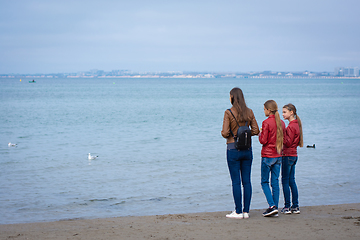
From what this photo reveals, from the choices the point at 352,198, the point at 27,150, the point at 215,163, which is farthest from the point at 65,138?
the point at 352,198

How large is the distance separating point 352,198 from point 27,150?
13151 millimetres

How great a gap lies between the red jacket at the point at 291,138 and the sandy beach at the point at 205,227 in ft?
3.47

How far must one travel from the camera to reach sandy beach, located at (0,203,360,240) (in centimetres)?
518

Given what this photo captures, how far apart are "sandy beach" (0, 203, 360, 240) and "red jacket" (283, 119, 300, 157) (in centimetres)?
106

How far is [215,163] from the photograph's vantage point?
12.9 metres

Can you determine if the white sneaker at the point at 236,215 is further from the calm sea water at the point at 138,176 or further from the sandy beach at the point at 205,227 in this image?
the calm sea water at the point at 138,176

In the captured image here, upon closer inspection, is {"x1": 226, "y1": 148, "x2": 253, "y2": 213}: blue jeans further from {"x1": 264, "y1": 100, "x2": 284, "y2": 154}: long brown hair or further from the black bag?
{"x1": 264, "y1": 100, "x2": 284, "y2": 154}: long brown hair

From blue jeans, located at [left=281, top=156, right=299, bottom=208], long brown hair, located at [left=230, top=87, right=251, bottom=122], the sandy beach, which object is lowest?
the sandy beach

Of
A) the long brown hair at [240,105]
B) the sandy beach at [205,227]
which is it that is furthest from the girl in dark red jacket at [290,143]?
the long brown hair at [240,105]

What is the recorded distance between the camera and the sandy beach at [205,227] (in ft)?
17.0

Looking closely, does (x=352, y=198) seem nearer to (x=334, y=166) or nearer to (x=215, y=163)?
(x=334, y=166)

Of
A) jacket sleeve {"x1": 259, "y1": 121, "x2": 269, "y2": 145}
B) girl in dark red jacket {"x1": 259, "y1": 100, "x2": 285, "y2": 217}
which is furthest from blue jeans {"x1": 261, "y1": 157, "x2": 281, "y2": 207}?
jacket sleeve {"x1": 259, "y1": 121, "x2": 269, "y2": 145}

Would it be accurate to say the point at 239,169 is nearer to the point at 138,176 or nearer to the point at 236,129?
the point at 236,129

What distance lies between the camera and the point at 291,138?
602 centimetres
